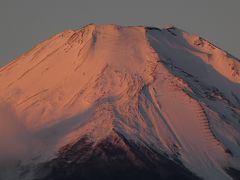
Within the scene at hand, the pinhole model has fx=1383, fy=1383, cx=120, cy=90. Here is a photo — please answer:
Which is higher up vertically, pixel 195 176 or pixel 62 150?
pixel 62 150

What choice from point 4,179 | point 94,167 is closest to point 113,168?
point 94,167

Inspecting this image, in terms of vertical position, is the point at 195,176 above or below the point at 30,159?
below

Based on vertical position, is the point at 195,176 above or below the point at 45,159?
below

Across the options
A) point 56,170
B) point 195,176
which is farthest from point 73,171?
point 195,176

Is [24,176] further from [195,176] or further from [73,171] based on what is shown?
[195,176]

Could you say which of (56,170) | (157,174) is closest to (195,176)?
(157,174)

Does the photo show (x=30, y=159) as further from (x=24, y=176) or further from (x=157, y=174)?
(x=157, y=174)

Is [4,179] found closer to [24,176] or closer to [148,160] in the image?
[24,176]
